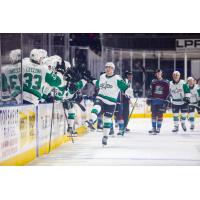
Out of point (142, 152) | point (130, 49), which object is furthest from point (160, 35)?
point (142, 152)

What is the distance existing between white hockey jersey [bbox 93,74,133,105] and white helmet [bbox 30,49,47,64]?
603mm

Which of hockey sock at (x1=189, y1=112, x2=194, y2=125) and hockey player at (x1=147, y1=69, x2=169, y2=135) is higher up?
hockey player at (x1=147, y1=69, x2=169, y2=135)

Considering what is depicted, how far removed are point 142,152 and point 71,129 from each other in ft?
2.99

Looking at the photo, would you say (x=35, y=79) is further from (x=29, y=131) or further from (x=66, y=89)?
(x=29, y=131)

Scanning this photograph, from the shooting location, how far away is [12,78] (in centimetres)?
621

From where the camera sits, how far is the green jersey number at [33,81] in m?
6.43

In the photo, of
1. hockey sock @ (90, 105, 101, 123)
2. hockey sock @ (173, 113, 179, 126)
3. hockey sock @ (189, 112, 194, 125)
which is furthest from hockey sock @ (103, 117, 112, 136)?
hockey sock @ (189, 112, 194, 125)

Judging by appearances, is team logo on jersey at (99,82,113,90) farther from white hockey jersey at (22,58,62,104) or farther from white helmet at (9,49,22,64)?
white helmet at (9,49,22,64)

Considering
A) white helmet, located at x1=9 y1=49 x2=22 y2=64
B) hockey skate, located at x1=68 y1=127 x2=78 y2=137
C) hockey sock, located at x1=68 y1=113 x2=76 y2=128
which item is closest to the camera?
white helmet, located at x1=9 y1=49 x2=22 y2=64

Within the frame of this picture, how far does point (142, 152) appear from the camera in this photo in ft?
20.3

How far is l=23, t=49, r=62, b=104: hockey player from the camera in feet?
21.0
